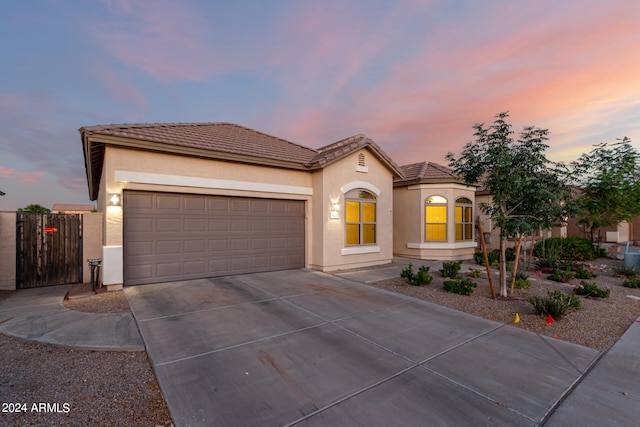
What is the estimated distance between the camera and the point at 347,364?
350 cm

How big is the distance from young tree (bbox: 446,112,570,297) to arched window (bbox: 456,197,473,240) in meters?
6.65

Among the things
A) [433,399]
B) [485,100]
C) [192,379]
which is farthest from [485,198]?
[192,379]

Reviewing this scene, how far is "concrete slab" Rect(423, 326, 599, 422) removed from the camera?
2.85m

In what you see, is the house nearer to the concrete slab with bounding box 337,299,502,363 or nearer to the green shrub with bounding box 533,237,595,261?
the concrete slab with bounding box 337,299,502,363

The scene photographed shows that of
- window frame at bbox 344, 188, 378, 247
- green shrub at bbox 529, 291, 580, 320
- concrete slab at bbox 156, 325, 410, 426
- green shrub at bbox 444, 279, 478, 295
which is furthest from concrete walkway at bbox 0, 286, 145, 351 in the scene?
window frame at bbox 344, 188, 378, 247

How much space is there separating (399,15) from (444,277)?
9.06 m

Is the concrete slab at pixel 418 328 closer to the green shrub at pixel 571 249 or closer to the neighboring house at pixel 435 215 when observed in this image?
the neighboring house at pixel 435 215

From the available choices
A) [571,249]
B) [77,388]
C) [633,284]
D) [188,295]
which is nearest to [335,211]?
[188,295]

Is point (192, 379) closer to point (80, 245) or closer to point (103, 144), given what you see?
point (103, 144)

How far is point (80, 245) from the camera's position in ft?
27.1

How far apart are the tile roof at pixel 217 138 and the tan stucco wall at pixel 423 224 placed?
541 cm

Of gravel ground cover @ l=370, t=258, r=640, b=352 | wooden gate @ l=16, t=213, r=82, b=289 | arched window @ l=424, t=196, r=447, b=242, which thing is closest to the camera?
gravel ground cover @ l=370, t=258, r=640, b=352

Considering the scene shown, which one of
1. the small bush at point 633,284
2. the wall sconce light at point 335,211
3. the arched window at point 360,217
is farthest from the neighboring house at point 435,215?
the small bush at point 633,284

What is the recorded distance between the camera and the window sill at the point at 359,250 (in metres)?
10.2
